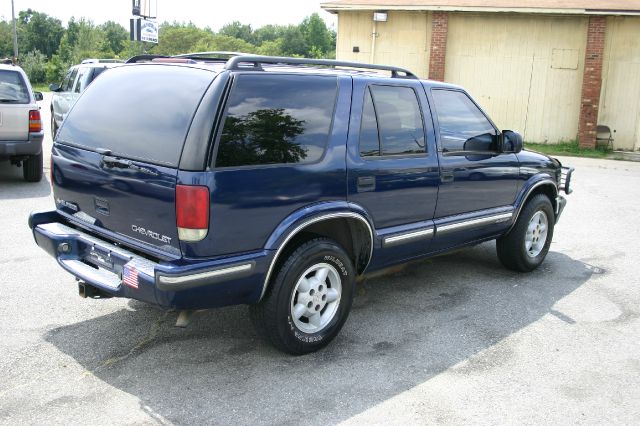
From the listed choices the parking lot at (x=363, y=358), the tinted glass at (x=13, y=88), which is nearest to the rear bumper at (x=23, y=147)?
the tinted glass at (x=13, y=88)

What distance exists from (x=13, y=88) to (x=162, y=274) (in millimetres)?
7722

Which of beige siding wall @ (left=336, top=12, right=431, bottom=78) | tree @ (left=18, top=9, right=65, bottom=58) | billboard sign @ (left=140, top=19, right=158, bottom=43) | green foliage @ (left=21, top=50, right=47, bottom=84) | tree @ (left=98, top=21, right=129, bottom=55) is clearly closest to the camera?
beige siding wall @ (left=336, top=12, right=431, bottom=78)

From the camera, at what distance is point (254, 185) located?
3811mm

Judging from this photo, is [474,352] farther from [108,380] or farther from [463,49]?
[463,49]

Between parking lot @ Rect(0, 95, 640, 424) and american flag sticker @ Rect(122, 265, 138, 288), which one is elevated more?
american flag sticker @ Rect(122, 265, 138, 288)

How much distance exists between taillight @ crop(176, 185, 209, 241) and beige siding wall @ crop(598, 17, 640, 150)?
678 inches

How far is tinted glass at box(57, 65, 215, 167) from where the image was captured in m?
3.80

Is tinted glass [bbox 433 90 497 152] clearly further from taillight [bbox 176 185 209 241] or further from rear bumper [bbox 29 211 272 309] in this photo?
taillight [bbox 176 185 209 241]

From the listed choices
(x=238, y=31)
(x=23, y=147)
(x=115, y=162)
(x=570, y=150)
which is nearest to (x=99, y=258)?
(x=115, y=162)

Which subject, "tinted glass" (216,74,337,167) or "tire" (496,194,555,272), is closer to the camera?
"tinted glass" (216,74,337,167)

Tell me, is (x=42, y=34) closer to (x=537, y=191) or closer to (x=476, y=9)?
(x=476, y=9)

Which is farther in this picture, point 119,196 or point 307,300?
point 307,300

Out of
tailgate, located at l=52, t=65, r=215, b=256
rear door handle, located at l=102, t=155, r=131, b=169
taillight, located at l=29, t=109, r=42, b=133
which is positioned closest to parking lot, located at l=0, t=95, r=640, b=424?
tailgate, located at l=52, t=65, r=215, b=256

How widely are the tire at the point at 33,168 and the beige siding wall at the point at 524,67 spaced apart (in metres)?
13.0
